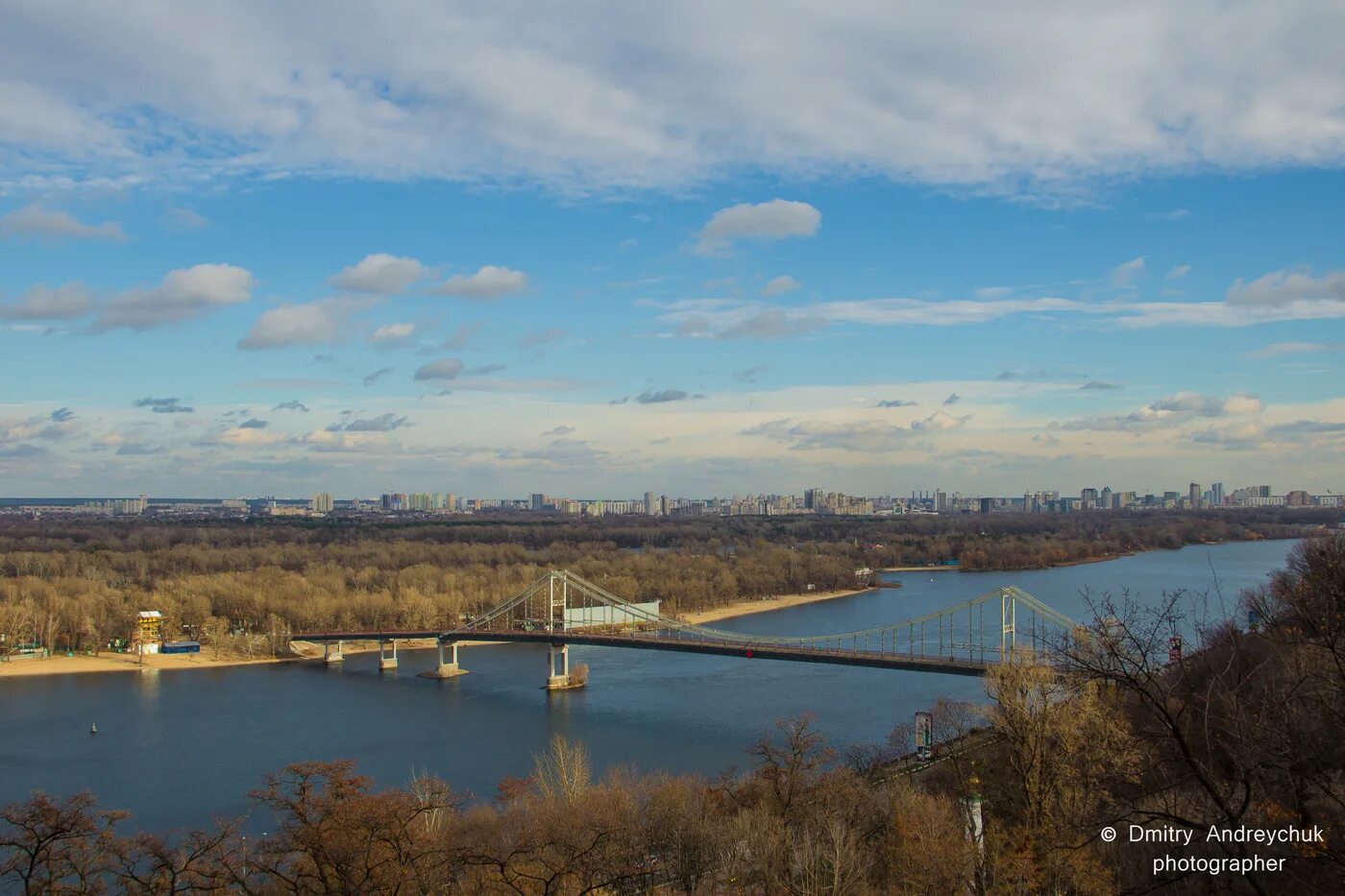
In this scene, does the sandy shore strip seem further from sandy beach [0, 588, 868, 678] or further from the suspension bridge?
the suspension bridge

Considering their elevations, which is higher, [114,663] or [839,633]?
[839,633]

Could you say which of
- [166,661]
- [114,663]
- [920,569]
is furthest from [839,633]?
[920,569]

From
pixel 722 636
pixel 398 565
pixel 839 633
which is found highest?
pixel 398 565

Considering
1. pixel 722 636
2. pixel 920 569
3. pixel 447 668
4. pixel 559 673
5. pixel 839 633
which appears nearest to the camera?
pixel 559 673

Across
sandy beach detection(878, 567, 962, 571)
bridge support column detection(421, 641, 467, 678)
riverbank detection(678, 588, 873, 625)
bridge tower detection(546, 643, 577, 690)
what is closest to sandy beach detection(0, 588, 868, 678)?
bridge support column detection(421, 641, 467, 678)

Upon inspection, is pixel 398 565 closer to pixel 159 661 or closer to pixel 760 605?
pixel 760 605

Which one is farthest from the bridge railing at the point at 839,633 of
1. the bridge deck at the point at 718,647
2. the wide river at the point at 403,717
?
the wide river at the point at 403,717
